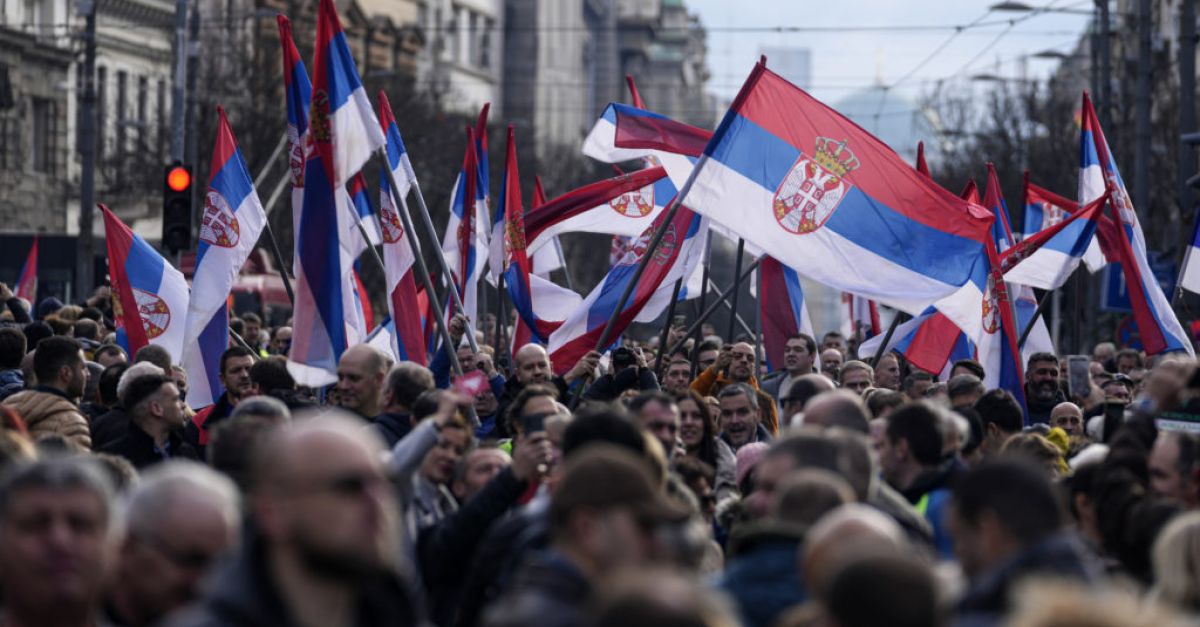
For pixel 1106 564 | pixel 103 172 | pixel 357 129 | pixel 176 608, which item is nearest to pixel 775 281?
pixel 357 129

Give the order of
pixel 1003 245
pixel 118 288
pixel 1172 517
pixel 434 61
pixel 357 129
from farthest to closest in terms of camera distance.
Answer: pixel 434 61
pixel 1003 245
pixel 118 288
pixel 357 129
pixel 1172 517

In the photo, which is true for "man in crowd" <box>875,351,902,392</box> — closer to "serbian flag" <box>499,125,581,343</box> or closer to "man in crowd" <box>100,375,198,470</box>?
"serbian flag" <box>499,125,581,343</box>

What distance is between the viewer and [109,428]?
10.6 meters

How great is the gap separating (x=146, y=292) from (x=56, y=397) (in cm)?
516

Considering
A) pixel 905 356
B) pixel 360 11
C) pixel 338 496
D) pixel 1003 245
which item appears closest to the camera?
pixel 338 496

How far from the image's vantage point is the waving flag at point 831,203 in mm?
12477

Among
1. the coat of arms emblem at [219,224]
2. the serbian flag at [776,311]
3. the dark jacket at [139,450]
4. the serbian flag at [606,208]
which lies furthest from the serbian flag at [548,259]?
the dark jacket at [139,450]

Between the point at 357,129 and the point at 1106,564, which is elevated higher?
the point at 357,129

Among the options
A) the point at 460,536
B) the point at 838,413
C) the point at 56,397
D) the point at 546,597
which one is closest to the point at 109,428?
the point at 56,397

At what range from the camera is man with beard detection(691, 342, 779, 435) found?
1236 cm

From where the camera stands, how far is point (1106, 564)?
729 cm

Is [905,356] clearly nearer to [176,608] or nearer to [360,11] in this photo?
[176,608]

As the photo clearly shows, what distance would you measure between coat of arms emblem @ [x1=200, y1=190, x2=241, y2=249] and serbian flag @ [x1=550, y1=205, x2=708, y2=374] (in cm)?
213

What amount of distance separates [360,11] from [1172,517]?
6558 cm
